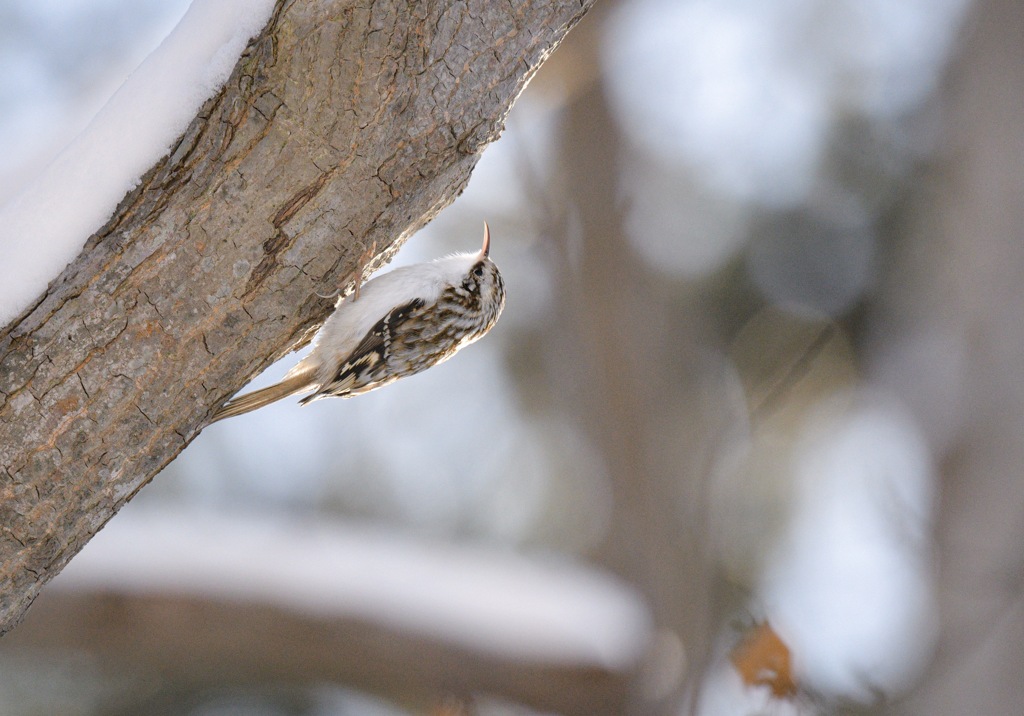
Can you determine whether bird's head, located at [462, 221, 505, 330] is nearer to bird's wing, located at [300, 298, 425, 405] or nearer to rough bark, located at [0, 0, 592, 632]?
bird's wing, located at [300, 298, 425, 405]

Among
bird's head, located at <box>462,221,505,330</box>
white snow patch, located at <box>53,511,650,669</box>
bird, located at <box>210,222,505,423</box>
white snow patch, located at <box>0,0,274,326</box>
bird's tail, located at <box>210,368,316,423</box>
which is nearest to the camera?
white snow patch, located at <box>0,0,274,326</box>

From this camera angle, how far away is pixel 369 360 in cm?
237

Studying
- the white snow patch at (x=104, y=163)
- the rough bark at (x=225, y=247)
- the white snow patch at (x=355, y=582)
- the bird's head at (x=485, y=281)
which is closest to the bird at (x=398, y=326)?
the bird's head at (x=485, y=281)

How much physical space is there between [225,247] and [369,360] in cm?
110

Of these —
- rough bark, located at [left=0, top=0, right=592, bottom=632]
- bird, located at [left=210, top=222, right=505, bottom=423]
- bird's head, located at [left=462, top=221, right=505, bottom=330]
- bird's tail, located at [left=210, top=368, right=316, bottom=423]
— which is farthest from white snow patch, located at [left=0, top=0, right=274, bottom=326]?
bird's head, located at [left=462, top=221, right=505, bottom=330]

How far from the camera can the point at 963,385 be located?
405cm

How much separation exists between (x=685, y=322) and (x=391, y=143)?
3.87 metres

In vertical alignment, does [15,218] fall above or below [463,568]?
below

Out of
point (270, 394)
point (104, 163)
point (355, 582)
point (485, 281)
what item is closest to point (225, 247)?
point (104, 163)

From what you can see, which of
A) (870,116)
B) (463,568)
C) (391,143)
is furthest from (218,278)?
(870,116)

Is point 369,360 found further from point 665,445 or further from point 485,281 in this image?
point 665,445

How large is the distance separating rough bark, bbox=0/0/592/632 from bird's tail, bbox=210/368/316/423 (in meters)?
0.30

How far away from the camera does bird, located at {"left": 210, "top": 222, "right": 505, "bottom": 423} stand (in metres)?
2.22

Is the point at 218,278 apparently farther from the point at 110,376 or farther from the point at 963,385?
the point at 963,385
